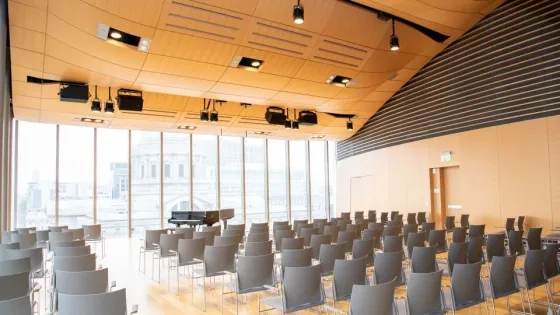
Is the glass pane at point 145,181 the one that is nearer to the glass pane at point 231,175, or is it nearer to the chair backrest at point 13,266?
the glass pane at point 231,175

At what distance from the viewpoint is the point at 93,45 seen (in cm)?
773

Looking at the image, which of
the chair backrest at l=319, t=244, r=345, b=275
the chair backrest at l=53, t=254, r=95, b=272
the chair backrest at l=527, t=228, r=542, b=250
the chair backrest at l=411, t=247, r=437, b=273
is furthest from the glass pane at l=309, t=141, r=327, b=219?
the chair backrest at l=53, t=254, r=95, b=272

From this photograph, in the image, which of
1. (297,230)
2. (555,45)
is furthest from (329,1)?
(555,45)

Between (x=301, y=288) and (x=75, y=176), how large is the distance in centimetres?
1300

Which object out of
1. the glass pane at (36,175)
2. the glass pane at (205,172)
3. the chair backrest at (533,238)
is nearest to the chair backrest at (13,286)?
the chair backrest at (533,238)

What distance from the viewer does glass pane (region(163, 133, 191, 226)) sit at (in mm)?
16281

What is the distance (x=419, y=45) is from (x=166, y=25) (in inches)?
234

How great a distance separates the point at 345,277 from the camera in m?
4.62

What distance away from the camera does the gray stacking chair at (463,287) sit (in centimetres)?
421

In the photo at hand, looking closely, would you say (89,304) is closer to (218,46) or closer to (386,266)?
(386,266)

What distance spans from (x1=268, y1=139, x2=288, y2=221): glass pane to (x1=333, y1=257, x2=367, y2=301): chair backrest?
13737mm

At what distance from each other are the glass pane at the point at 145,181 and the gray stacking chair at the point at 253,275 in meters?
11.6

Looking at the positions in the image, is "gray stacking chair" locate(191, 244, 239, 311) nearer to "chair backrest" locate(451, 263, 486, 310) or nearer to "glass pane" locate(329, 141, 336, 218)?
"chair backrest" locate(451, 263, 486, 310)

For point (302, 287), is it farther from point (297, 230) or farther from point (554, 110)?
point (554, 110)
